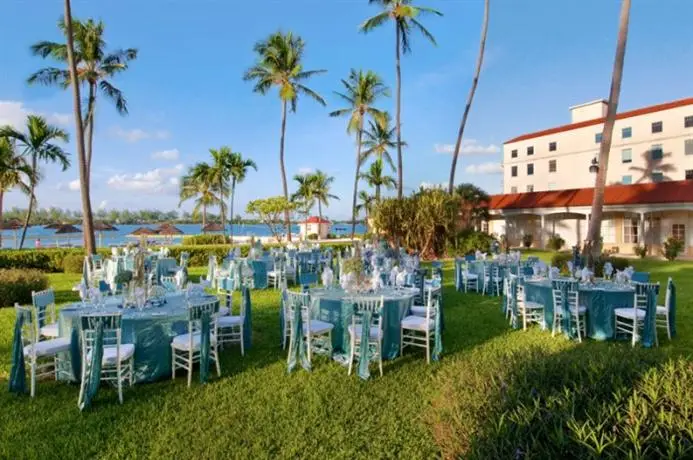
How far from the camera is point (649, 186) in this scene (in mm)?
23922

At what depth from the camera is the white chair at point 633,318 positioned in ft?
21.8

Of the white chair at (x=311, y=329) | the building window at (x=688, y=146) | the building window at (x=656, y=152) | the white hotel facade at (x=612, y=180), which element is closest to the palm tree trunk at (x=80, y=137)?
the white chair at (x=311, y=329)

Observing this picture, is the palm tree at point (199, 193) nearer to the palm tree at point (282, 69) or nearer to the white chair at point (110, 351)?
the palm tree at point (282, 69)

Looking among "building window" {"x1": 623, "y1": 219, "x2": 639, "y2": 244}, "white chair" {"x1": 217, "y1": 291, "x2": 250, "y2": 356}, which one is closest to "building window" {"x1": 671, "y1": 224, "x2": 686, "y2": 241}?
"building window" {"x1": 623, "y1": 219, "x2": 639, "y2": 244}

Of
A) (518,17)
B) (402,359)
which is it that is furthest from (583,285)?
(518,17)

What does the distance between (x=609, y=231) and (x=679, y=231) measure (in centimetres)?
345

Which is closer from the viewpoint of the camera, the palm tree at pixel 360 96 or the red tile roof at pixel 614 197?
the red tile roof at pixel 614 197

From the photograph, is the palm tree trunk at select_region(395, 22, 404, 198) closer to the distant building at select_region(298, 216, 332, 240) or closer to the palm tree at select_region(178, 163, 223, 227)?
the distant building at select_region(298, 216, 332, 240)

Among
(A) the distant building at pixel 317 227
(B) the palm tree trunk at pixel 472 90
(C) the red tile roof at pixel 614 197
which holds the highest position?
(B) the palm tree trunk at pixel 472 90

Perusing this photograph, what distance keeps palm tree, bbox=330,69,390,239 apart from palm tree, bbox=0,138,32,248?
63.4ft

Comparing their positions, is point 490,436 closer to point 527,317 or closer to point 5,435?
point 5,435

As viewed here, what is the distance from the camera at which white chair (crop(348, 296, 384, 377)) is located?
555cm

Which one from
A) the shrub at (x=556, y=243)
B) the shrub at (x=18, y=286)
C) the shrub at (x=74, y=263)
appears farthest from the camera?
the shrub at (x=556, y=243)

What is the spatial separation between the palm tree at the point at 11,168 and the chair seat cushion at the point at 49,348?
68.2 feet
